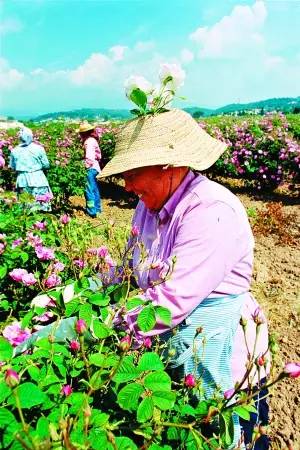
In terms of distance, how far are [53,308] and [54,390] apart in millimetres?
316

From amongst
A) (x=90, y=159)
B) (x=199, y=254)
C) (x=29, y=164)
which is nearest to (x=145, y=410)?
(x=199, y=254)

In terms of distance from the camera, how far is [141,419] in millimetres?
742

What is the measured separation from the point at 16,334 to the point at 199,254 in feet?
1.70

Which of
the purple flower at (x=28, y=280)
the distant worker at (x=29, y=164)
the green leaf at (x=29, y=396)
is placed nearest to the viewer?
the green leaf at (x=29, y=396)

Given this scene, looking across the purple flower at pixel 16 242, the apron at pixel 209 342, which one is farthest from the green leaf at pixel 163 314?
the purple flower at pixel 16 242

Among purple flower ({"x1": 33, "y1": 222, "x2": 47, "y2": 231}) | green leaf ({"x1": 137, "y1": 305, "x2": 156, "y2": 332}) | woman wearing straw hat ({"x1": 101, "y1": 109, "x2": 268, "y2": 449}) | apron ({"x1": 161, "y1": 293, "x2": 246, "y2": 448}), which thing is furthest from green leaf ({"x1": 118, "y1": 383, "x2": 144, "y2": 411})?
purple flower ({"x1": 33, "y1": 222, "x2": 47, "y2": 231})

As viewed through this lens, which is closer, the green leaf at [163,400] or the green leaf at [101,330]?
the green leaf at [163,400]

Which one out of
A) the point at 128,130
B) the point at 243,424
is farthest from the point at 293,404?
the point at 128,130

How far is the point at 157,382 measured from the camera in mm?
793

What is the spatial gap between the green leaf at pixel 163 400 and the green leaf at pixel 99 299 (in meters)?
0.27

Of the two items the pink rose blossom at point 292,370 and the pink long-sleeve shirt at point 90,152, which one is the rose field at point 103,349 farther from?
the pink long-sleeve shirt at point 90,152

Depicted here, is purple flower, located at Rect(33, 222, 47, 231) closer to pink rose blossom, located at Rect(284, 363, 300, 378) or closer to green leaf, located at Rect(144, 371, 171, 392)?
green leaf, located at Rect(144, 371, 171, 392)

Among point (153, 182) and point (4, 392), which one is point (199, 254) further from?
point (4, 392)

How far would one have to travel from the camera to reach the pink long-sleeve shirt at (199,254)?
1.08 m
